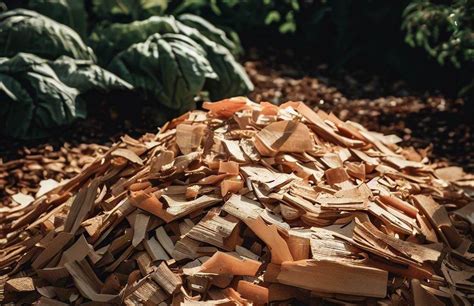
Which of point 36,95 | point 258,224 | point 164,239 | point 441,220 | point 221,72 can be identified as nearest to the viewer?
point 258,224

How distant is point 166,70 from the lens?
207 inches

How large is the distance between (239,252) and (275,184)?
419 mm

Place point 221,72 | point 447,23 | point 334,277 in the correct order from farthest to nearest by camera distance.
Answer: point 447,23
point 221,72
point 334,277

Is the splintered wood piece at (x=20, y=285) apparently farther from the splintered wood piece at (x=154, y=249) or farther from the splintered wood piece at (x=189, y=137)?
the splintered wood piece at (x=189, y=137)

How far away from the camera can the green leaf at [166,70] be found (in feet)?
17.2

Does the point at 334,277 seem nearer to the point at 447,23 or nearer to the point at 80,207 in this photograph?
the point at 80,207

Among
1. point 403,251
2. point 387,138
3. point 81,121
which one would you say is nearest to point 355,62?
point 387,138

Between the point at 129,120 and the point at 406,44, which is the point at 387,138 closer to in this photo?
the point at 129,120

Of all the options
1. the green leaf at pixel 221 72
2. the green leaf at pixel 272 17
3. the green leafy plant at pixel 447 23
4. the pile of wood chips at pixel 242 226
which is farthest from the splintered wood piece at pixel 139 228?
the green leaf at pixel 272 17

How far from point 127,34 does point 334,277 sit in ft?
10.2

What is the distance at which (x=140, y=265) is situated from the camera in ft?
10.7

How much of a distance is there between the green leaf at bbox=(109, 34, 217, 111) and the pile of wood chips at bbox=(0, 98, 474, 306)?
1152mm

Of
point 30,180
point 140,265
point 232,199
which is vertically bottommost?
point 30,180

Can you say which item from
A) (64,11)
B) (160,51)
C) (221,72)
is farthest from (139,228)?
(64,11)
